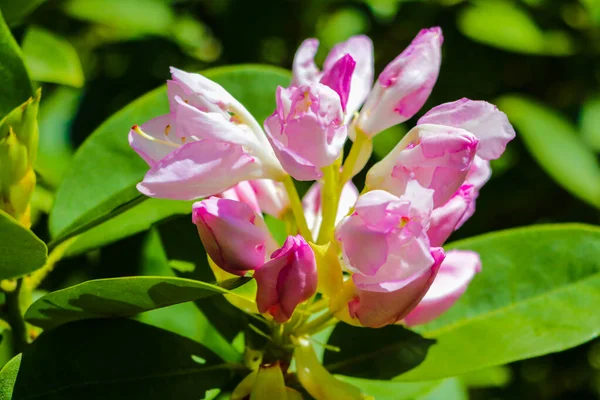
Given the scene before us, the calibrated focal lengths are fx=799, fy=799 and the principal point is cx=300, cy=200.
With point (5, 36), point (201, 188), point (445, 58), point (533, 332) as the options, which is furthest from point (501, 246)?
point (445, 58)

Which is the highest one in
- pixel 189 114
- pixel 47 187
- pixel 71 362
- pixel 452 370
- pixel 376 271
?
pixel 189 114

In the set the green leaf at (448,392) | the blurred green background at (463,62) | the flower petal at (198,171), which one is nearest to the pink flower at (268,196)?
the flower petal at (198,171)

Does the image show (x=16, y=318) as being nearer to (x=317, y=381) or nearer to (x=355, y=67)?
Answer: (x=317, y=381)

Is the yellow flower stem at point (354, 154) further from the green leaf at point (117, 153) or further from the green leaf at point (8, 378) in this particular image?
the green leaf at point (8, 378)

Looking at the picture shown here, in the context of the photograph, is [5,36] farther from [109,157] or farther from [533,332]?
[533,332]

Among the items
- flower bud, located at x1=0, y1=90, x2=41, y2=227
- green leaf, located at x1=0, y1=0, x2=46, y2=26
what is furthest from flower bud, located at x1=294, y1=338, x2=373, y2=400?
green leaf, located at x1=0, y1=0, x2=46, y2=26

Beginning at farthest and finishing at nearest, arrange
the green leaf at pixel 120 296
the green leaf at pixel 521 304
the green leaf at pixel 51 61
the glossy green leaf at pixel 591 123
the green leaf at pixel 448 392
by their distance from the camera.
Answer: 1. the glossy green leaf at pixel 591 123
2. the green leaf at pixel 448 392
3. the green leaf at pixel 51 61
4. the green leaf at pixel 521 304
5. the green leaf at pixel 120 296
